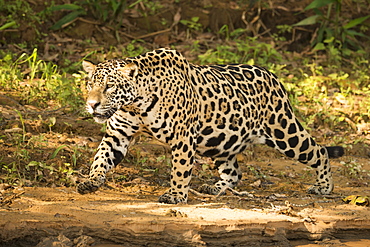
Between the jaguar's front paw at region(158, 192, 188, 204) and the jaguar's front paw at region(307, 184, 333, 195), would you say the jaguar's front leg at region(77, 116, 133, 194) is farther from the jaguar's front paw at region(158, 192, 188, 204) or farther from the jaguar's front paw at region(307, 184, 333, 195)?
the jaguar's front paw at region(307, 184, 333, 195)

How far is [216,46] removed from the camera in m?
13.4

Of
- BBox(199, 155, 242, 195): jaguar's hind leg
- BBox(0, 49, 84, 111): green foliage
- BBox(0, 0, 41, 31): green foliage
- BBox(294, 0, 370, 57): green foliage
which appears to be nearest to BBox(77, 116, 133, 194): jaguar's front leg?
BBox(199, 155, 242, 195): jaguar's hind leg

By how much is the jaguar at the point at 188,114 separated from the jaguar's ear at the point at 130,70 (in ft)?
0.03

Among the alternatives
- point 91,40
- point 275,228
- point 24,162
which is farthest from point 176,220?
point 91,40

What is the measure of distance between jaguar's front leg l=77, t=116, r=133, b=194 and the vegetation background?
60cm

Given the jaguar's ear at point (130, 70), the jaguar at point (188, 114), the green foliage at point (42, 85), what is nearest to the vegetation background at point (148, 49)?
the green foliage at point (42, 85)

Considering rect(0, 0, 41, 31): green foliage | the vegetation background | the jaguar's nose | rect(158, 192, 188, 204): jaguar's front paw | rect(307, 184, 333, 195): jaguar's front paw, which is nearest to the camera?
the jaguar's nose

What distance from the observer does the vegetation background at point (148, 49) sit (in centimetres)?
837

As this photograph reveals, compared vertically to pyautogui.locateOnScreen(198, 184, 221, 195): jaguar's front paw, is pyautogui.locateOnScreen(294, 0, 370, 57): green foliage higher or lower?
higher

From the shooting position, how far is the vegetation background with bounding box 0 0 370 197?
837 centimetres

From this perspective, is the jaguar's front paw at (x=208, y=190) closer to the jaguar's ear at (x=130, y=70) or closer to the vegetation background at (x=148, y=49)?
the vegetation background at (x=148, y=49)

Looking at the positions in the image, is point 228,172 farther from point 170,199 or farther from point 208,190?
point 170,199

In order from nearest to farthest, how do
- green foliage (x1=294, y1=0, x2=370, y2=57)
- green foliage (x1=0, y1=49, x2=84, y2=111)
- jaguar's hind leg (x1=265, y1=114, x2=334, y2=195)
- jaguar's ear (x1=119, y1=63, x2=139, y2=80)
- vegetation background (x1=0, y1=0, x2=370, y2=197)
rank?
jaguar's ear (x1=119, y1=63, x2=139, y2=80), jaguar's hind leg (x1=265, y1=114, x2=334, y2=195), vegetation background (x1=0, y1=0, x2=370, y2=197), green foliage (x1=0, y1=49, x2=84, y2=111), green foliage (x1=294, y1=0, x2=370, y2=57)

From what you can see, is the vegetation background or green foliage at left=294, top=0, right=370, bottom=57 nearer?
→ the vegetation background
